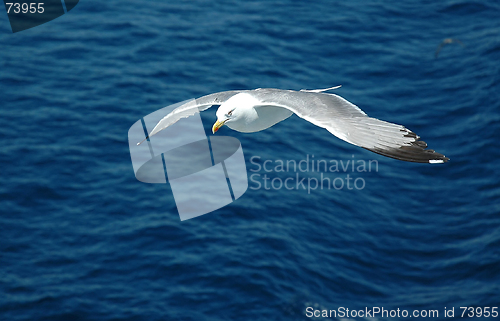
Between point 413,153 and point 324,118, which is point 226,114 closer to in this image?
point 324,118

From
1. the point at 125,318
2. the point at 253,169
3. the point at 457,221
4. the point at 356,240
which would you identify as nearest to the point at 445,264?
the point at 457,221

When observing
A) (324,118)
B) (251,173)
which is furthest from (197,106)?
(251,173)

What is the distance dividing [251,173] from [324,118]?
9.34m

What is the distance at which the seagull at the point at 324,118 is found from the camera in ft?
27.3

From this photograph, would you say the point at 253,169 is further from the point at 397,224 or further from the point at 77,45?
the point at 77,45

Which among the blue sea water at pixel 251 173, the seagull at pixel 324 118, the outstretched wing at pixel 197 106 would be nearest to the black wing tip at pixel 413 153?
the seagull at pixel 324 118

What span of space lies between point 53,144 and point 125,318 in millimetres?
6115

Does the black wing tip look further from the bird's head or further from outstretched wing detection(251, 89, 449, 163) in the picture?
the bird's head

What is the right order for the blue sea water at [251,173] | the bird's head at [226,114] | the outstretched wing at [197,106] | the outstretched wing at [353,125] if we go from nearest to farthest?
the outstretched wing at [353,125]
the bird's head at [226,114]
the outstretched wing at [197,106]
the blue sea water at [251,173]

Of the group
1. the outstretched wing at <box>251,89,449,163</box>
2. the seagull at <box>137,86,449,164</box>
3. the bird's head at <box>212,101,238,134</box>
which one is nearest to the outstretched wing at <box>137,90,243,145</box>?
the seagull at <box>137,86,449,164</box>

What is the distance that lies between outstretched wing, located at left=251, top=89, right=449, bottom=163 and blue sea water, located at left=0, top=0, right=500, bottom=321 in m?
7.09

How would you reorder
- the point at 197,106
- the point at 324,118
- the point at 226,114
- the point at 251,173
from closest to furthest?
the point at 324,118 → the point at 226,114 → the point at 197,106 → the point at 251,173

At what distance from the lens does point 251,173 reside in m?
18.6

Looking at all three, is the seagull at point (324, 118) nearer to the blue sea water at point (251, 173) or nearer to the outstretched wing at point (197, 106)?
the outstretched wing at point (197, 106)
